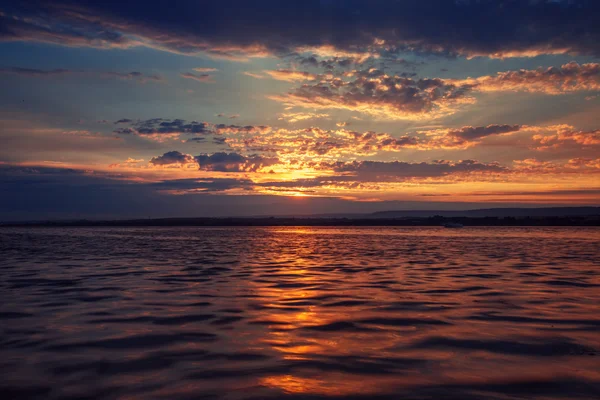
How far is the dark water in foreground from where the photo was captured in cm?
558

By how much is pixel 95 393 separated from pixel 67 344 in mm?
2440

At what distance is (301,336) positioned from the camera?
26.1ft

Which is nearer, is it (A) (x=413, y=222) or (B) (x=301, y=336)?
(B) (x=301, y=336)

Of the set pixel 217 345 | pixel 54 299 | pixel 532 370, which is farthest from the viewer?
pixel 54 299

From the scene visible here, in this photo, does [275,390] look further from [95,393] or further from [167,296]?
[167,296]

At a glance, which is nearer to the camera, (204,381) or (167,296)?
(204,381)

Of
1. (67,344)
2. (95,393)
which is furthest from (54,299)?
(95,393)

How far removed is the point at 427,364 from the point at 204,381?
291 centimetres

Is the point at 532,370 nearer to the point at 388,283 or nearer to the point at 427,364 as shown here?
the point at 427,364

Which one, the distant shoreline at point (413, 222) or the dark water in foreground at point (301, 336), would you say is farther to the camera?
the distant shoreline at point (413, 222)

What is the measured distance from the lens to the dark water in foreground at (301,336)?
558cm

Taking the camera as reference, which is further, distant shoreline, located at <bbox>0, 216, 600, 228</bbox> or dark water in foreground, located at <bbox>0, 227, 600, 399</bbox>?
distant shoreline, located at <bbox>0, 216, 600, 228</bbox>

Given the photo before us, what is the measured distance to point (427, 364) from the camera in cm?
638

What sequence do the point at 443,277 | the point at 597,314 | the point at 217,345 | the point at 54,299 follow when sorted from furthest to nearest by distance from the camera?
the point at 443,277 < the point at 54,299 < the point at 597,314 < the point at 217,345
